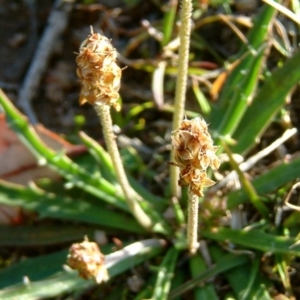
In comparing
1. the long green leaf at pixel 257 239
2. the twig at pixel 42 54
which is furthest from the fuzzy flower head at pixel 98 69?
the twig at pixel 42 54

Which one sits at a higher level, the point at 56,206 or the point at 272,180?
the point at 56,206

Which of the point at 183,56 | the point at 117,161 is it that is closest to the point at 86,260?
the point at 117,161

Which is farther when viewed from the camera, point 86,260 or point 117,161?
point 117,161

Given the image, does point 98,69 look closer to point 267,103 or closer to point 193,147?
point 193,147

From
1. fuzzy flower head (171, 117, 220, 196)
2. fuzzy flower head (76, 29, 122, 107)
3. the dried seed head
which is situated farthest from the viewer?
the dried seed head

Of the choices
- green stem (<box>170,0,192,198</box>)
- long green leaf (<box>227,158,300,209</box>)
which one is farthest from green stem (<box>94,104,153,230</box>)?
long green leaf (<box>227,158,300,209</box>)

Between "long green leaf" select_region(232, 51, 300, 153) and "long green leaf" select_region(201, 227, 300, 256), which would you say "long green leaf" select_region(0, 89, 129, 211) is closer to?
"long green leaf" select_region(201, 227, 300, 256)
